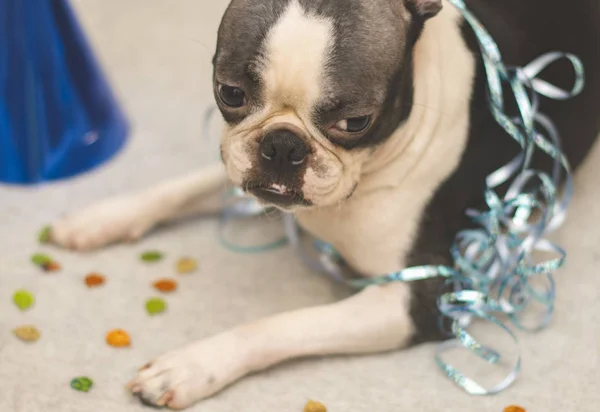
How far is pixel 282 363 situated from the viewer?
1.54 meters

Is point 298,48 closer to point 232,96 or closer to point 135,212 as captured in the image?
point 232,96

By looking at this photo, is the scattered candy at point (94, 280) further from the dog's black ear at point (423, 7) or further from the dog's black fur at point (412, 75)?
the dog's black ear at point (423, 7)

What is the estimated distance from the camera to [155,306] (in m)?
1.67

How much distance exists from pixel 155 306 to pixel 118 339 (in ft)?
0.43

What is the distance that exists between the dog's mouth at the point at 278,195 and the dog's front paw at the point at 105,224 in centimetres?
53

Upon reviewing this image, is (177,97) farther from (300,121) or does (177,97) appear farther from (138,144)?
(300,121)

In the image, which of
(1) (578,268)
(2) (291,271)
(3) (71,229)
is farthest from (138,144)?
(1) (578,268)

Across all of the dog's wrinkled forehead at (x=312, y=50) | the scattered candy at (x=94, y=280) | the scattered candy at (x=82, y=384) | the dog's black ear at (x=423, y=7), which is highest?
the dog's black ear at (x=423, y=7)

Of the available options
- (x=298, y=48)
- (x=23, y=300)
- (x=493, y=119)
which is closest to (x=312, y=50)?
(x=298, y=48)

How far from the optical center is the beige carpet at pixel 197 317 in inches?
57.3

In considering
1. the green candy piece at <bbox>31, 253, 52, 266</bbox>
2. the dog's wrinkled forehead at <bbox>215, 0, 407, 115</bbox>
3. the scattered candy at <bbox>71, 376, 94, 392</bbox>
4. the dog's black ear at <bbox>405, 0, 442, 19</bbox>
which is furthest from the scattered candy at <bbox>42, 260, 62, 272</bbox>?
the dog's black ear at <bbox>405, 0, 442, 19</bbox>

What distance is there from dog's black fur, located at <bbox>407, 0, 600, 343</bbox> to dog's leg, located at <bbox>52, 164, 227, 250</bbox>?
0.60 meters

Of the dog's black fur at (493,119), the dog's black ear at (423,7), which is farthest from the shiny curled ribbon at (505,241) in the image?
the dog's black ear at (423,7)

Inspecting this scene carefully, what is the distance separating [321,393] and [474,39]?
2.54 ft
